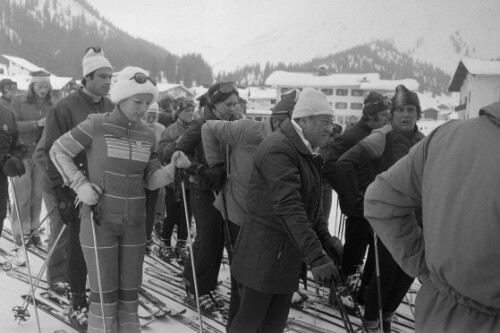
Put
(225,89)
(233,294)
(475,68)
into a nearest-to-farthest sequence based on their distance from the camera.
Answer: (233,294) → (225,89) → (475,68)

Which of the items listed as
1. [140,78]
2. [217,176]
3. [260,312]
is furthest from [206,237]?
[140,78]

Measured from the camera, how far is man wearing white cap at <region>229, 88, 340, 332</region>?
2350mm

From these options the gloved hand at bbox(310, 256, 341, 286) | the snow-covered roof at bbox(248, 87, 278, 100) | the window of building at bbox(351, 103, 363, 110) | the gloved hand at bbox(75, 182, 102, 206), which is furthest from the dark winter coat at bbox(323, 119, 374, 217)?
the snow-covered roof at bbox(248, 87, 278, 100)

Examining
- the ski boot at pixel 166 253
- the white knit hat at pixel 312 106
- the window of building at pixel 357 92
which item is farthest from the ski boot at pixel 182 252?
the window of building at pixel 357 92

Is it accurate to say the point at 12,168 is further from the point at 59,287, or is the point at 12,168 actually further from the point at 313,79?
the point at 313,79

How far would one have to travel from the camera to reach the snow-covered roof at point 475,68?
842 inches

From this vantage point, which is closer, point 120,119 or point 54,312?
point 120,119

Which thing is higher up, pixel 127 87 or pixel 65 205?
pixel 127 87

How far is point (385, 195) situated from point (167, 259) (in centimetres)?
412

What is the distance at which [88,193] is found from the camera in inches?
107

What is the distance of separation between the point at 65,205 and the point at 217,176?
1174mm

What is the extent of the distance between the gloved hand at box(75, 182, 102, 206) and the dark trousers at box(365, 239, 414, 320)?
2.28 meters

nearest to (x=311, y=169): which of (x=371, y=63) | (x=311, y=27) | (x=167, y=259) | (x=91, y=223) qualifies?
(x=91, y=223)

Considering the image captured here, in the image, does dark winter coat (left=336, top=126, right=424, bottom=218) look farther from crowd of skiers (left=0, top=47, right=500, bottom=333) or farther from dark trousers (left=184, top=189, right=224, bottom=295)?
dark trousers (left=184, top=189, right=224, bottom=295)
